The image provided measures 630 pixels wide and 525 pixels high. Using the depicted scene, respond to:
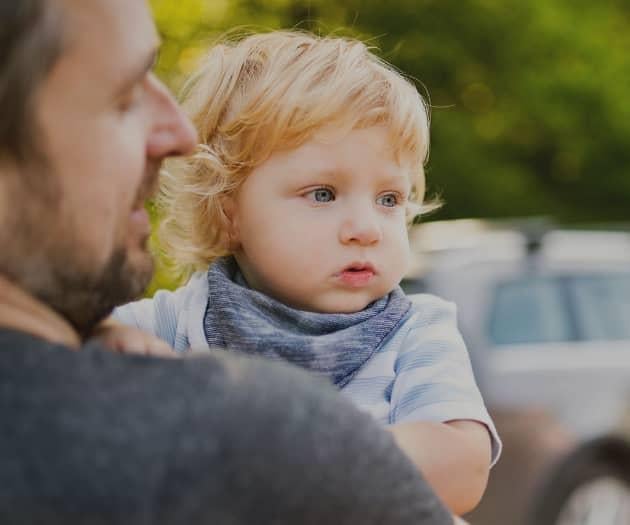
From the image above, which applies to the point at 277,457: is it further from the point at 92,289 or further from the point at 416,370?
the point at 416,370

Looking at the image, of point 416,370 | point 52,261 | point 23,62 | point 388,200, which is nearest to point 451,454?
point 416,370

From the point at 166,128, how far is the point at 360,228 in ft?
1.80

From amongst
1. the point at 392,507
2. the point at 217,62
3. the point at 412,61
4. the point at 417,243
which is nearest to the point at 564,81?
the point at 412,61

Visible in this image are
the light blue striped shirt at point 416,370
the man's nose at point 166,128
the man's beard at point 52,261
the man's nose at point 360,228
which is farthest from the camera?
the man's nose at point 360,228

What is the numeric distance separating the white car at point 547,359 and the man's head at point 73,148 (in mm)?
5348

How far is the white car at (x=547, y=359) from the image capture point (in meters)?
7.19

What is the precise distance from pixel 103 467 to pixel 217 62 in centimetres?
122

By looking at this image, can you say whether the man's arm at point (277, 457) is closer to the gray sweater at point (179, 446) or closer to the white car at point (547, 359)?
the gray sweater at point (179, 446)

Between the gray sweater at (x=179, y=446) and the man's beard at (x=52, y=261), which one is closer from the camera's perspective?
the gray sweater at (x=179, y=446)

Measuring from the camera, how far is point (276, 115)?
2438 mm

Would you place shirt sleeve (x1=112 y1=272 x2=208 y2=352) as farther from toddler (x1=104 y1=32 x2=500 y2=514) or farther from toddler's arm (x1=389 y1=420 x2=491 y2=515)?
toddler's arm (x1=389 y1=420 x2=491 y2=515)

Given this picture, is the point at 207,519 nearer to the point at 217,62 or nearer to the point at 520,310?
the point at 217,62

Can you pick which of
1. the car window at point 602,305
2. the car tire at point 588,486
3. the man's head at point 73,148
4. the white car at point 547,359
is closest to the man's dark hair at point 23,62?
the man's head at point 73,148

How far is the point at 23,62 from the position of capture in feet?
5.42
